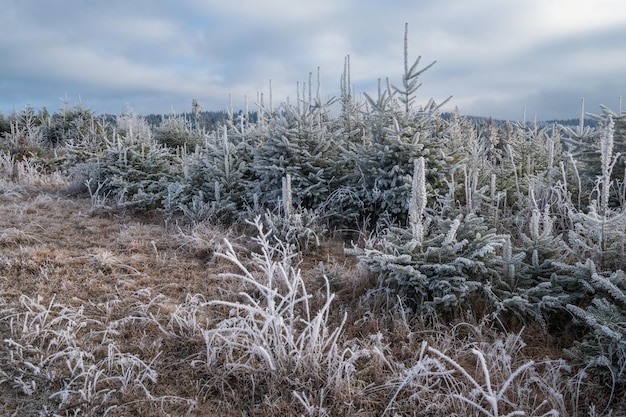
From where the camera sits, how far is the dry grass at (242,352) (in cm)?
253

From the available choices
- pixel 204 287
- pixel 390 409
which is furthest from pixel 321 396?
pixel 204 287

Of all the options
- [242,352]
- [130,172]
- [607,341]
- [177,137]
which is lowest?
[242,352]

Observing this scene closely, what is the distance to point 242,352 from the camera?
2.93 meters

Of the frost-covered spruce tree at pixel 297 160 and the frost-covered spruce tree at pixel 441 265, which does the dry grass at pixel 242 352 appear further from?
the frost-covered spruce tree at pixel 297 160

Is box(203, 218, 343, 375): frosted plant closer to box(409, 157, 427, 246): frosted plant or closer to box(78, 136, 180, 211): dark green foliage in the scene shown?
box(409, 157, 427, 246): frosted plant

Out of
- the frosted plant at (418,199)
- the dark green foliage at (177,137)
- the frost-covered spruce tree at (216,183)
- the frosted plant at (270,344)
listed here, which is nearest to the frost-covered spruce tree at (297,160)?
the frost-covered spruce tree at (216,183)

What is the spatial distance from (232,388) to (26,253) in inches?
123

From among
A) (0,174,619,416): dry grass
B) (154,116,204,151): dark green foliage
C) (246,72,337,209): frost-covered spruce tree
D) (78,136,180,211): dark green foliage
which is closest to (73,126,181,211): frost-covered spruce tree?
(78,136,180,211): dark green foliage

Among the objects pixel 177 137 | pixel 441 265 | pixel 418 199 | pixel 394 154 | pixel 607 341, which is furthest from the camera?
pixel 177 137

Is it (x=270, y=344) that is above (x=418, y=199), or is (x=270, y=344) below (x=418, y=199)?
below

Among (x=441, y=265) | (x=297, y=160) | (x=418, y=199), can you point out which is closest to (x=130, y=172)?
(x=297, y=160)

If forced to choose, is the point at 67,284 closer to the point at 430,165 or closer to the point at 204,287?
the point at 204,287

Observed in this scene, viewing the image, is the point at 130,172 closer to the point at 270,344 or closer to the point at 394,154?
the point at 394,154

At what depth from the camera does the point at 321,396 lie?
251cm
